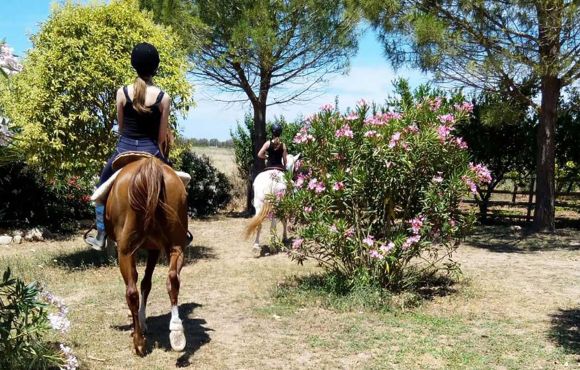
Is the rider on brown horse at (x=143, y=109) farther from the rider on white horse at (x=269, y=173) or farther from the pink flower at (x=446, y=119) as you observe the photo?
the rider on white horse at (x=269, y=173)

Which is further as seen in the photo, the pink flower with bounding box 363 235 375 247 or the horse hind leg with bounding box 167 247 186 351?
the pink flower with bounding box 363 235 375 247

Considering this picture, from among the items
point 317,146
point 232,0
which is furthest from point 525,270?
point 232,0

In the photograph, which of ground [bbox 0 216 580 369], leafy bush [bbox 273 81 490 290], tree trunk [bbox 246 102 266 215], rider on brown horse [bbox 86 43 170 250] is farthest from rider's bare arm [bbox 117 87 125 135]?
tree trunk [bbox 246 102 266 215]

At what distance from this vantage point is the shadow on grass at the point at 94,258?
7719 mm

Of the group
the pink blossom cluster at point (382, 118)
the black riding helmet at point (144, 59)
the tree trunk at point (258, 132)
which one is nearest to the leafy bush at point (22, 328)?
the black riding helmet at point (144, 59)

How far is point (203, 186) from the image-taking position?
14227 millimetres

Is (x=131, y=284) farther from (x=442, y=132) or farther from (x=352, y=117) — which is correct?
(x=442, y=132)

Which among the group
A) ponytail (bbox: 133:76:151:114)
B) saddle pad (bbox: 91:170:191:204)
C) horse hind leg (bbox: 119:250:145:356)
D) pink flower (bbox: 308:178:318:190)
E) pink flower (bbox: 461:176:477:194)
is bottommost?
A: horse hind leg (bbox: 119:250:145:356)

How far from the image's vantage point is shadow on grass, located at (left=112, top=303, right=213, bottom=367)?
4422 mm

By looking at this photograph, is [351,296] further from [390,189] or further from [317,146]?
[317,146]

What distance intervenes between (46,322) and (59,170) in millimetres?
5126

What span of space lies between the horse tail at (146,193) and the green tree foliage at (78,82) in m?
3.67

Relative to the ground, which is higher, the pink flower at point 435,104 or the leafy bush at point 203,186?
the pink flower at point 435,104

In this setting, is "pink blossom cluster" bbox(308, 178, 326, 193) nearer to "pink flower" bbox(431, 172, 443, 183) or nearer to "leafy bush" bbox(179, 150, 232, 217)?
"pink flower" bbox(431, 172, 443, 183)
